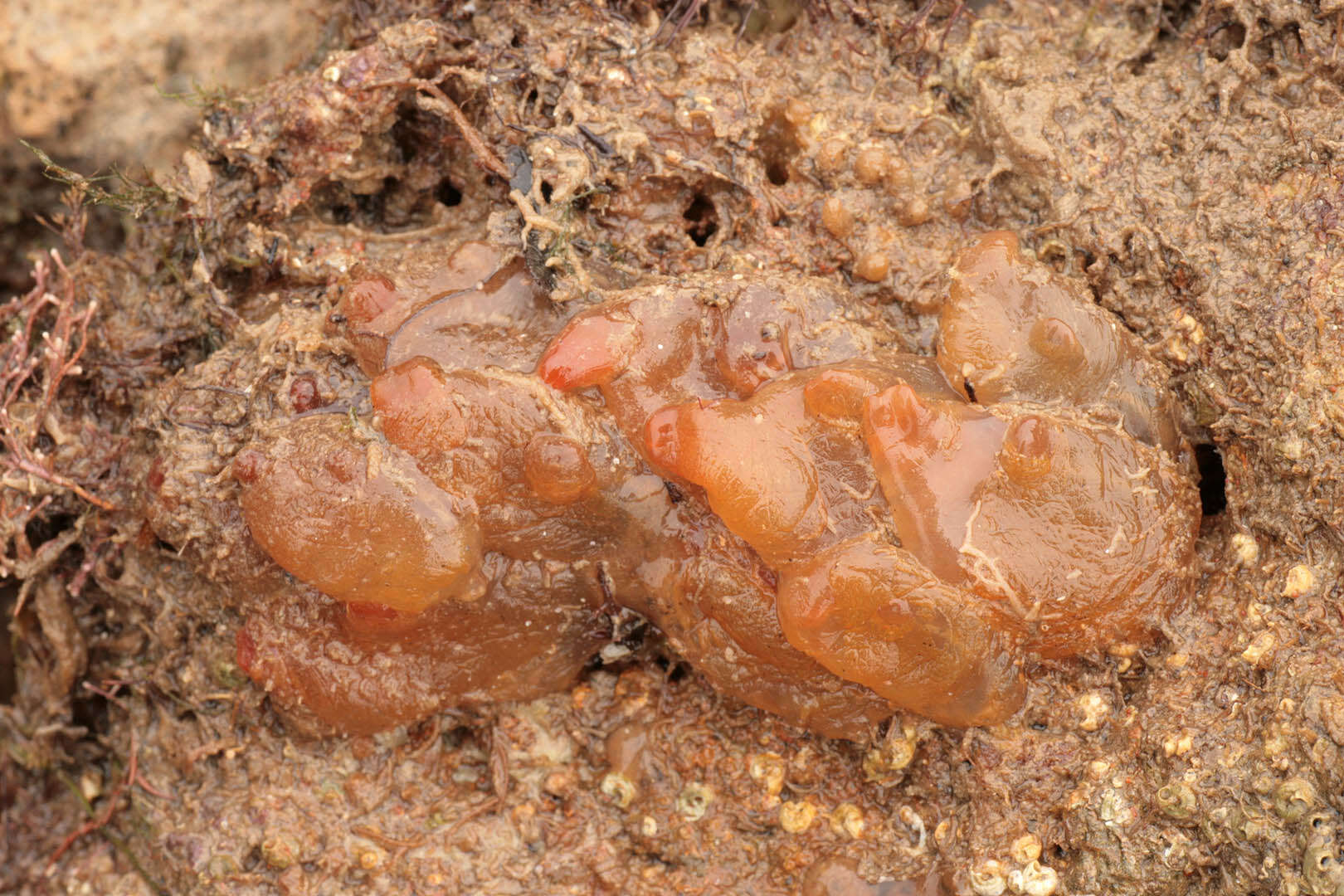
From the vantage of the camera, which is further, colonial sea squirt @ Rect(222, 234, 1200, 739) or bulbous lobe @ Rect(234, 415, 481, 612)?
bulbous lobe @ Rect(234, 415, 481, 612)

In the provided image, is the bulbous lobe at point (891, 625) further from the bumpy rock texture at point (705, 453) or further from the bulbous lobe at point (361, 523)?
the bulbous lobe at point (361, 523)

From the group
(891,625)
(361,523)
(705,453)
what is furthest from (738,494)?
(361,523)

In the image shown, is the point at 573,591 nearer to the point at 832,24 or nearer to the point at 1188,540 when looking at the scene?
the point at 1188,540

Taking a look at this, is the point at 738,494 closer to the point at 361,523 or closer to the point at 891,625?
the point at 891,625

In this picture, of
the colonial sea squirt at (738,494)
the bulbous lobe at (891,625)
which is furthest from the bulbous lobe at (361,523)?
the bulbous lobe at (891,625)

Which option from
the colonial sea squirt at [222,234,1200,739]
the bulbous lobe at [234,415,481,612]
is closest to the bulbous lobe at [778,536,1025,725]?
the colonial sea squirt at [222,234,1200,739]

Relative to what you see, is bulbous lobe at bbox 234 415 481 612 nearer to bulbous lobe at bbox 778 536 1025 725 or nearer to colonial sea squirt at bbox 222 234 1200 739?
colonial sea squirt at bbox 222 234 1200 739

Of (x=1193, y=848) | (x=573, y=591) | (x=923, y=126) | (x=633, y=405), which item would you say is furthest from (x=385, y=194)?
(x=1193, y=848)
